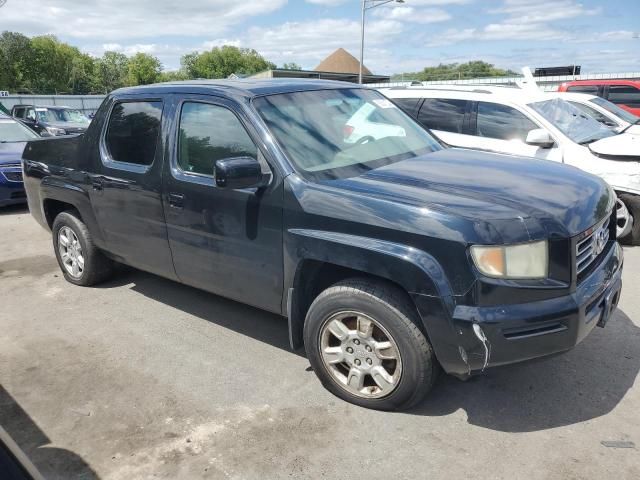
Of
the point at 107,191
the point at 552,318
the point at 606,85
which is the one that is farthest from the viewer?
the point at 606,85

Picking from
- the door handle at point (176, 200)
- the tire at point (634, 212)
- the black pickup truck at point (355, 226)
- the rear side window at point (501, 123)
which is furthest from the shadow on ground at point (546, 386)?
the rear side window at point (501, 123)

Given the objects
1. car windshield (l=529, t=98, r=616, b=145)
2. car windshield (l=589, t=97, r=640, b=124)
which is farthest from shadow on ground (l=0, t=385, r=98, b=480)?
car windshield (l=589, t=97, r=640, b=124)

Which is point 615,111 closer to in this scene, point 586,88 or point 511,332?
point 586,88

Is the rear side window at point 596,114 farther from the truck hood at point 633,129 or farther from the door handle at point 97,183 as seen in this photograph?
the door handle at point 97,183

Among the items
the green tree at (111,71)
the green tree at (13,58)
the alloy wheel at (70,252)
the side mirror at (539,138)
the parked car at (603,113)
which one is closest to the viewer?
the alloy wheel at (70,252)

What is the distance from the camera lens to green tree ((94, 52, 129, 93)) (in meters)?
97.4

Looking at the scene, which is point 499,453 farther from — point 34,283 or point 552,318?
point 34,283

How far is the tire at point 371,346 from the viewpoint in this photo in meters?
2.78

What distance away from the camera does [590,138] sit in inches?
267

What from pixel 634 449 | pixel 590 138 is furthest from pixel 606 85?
pixel 634 449

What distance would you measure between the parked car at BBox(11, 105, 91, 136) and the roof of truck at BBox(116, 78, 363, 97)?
14.8 m

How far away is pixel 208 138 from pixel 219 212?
54 cm

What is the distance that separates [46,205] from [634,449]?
5156mm

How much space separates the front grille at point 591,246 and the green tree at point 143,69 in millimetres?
106438
